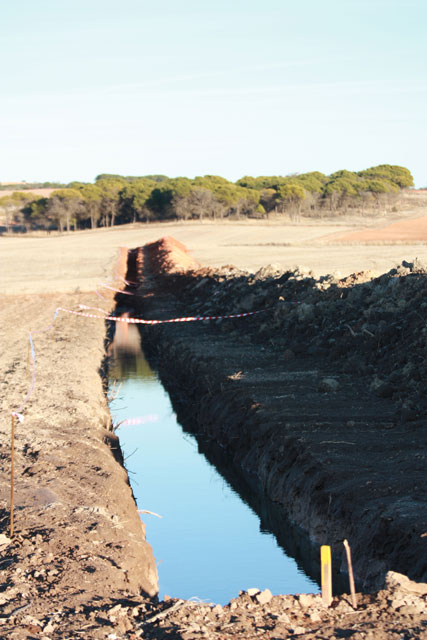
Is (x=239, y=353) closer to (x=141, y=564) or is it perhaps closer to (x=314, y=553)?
(x=314, y=553)

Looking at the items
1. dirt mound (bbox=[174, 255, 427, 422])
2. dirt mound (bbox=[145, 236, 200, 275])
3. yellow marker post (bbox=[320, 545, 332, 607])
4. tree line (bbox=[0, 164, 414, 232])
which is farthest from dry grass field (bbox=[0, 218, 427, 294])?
yellow marker post (bbox=[320, 545, 332, 607])

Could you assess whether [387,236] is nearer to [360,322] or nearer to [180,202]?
[180,202]

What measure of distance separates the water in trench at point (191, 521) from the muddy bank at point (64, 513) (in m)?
0.68

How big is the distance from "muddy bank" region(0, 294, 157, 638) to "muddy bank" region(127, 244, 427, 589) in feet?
6.74

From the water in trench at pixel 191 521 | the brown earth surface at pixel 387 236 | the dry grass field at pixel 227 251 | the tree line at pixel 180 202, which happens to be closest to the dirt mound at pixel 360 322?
the dry grass field at pixel 227 251

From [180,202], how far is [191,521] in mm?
89410

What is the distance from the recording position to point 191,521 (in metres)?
11.3

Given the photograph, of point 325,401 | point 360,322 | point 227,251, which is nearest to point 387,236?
point 227,251

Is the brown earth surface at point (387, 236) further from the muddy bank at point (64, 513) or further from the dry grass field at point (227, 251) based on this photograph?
the muddy bank at point (64, 513)

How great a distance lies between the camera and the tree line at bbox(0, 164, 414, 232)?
101 meters

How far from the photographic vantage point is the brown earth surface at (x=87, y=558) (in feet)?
19.4

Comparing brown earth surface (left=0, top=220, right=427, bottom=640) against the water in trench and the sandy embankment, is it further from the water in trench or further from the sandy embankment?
the water in trench

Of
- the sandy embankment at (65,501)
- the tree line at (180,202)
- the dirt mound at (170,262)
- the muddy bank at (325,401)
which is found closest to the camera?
the sandy embankment at (65,501)

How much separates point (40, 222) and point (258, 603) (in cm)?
10174
